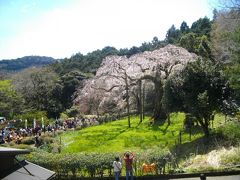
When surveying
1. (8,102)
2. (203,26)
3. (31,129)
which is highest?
(203,26)

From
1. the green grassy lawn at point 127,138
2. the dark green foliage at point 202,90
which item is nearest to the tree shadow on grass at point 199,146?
the dark green foliage at point 202,90

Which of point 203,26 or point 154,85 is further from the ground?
point 203,26

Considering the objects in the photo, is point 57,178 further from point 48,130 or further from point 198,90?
point 48,130

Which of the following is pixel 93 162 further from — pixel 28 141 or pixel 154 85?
pixel 154 85

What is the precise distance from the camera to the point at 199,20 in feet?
343

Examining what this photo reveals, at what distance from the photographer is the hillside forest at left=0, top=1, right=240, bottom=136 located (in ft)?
96.6

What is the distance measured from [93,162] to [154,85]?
32.8m

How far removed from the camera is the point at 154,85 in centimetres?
→ 5591

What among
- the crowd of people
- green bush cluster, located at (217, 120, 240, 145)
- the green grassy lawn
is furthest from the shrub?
green bush cluster, located at (217, 120, 240, 145)

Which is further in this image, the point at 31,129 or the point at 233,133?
the point at 31,129

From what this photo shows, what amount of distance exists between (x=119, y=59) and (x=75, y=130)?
16.3 meters

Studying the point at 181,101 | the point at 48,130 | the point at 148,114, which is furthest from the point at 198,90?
the point at 148,114

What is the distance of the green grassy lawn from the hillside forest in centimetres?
200

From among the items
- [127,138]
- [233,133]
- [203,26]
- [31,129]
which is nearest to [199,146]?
[233,133]
